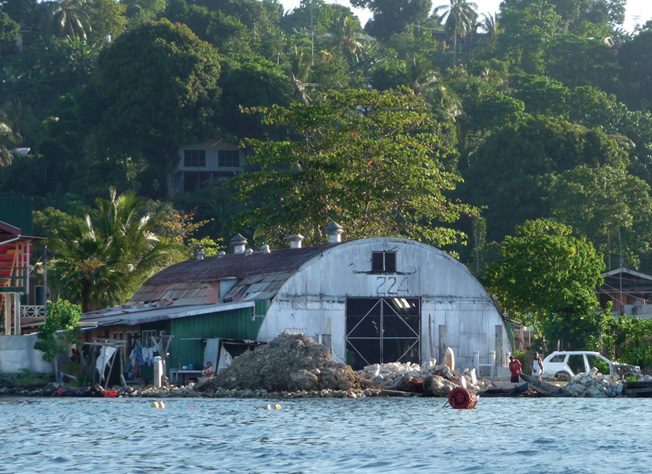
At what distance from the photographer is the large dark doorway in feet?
157

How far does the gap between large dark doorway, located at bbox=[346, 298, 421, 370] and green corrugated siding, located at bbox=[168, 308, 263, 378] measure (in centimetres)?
412

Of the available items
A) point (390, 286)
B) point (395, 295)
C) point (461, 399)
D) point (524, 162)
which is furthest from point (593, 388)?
point (524, 162)

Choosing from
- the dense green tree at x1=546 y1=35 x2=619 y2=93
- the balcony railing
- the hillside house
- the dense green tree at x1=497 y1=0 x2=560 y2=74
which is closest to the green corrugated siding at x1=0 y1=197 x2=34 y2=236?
the balcony railing

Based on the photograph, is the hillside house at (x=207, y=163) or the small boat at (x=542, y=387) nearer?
the small boat at (x=542, y=387)

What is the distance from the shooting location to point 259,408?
38.1 m

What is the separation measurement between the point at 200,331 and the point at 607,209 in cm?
3715

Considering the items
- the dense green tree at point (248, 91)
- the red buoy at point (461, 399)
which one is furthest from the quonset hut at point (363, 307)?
the dense green tree at point (248, 91)

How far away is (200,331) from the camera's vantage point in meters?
47.0

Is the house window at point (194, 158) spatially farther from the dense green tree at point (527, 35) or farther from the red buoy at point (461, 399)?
the red buoy at point (461, 399)

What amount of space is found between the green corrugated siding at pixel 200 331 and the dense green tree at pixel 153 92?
42.9 meters

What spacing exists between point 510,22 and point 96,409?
10480cm

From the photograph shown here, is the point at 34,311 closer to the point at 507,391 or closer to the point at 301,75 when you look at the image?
the point at 507,391

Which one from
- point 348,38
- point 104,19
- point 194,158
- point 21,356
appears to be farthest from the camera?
point 348,38

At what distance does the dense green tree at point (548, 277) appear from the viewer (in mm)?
54406
